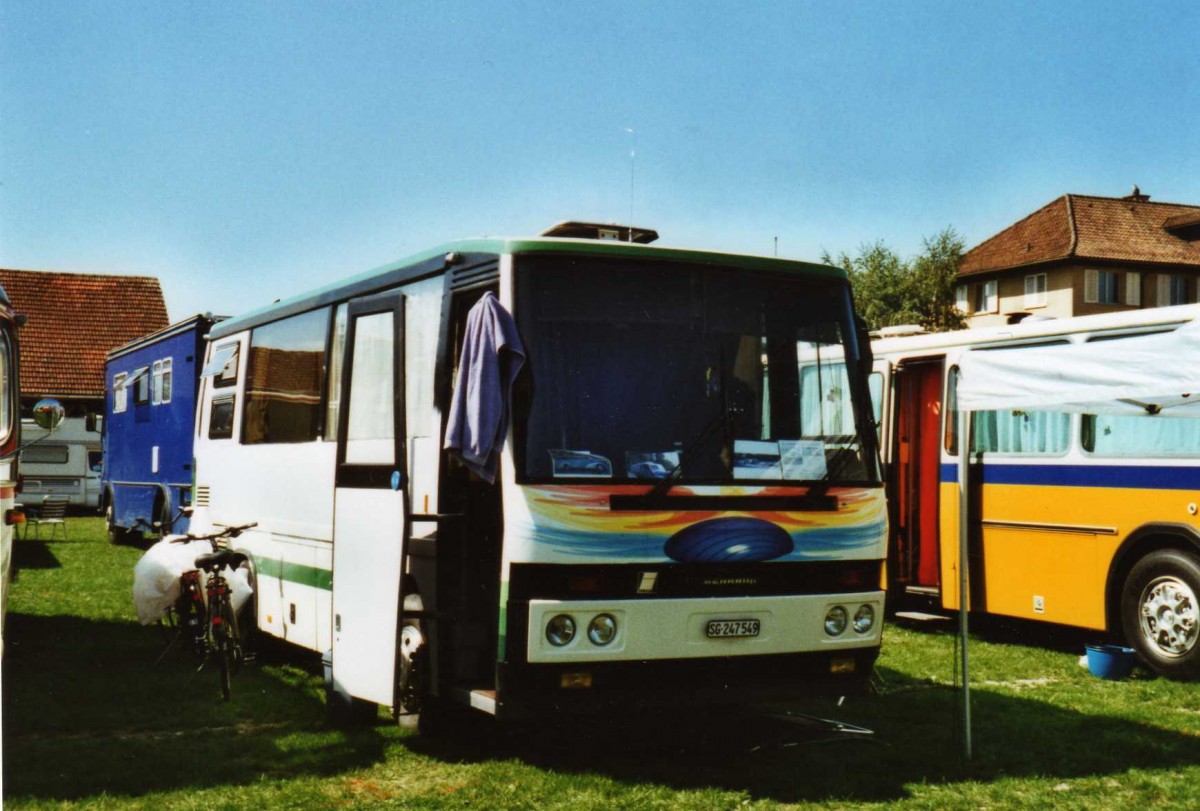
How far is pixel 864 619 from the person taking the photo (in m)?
7.84

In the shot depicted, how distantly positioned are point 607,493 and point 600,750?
194cm

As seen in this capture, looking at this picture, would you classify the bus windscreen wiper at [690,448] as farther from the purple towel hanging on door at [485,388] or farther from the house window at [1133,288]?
the house window at [1133,288]

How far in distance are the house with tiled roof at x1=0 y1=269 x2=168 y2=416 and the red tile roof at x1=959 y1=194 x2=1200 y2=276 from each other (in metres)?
35.9

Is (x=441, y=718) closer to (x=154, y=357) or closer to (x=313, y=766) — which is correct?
(x=313, y=766)

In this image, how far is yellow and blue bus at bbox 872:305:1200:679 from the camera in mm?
10852

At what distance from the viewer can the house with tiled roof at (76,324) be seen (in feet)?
143

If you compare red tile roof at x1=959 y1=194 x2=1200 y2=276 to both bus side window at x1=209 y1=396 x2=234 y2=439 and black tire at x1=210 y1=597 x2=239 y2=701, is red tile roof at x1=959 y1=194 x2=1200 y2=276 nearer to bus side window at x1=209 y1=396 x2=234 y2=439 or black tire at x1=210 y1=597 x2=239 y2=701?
bus side window at x1=209 y1=396 x2=234 y2=439

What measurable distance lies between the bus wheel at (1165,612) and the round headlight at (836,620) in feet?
14.3

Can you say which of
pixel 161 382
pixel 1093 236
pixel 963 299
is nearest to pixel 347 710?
pixel 161 382

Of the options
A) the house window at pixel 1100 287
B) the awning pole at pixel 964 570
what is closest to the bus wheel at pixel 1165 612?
the awning pole at pixel 964 570

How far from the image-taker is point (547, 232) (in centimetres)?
798

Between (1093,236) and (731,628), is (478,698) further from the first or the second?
(1093,236)

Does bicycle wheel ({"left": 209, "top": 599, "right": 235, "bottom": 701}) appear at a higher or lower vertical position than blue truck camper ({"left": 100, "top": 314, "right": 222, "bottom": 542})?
lower

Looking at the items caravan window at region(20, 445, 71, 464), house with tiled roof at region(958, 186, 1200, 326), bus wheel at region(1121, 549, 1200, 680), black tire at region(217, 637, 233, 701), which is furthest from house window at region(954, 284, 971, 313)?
black tire at region(217, 637, 233, 701)
